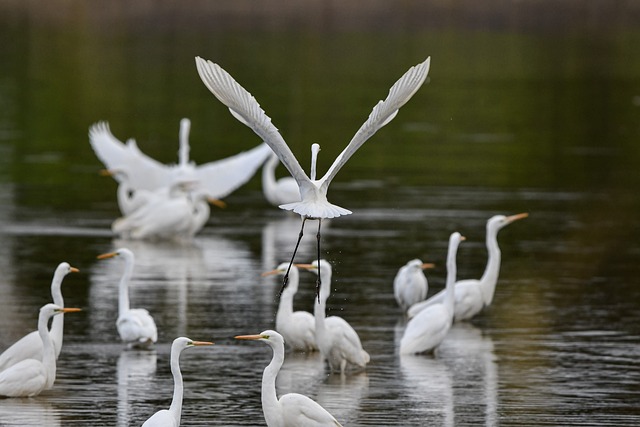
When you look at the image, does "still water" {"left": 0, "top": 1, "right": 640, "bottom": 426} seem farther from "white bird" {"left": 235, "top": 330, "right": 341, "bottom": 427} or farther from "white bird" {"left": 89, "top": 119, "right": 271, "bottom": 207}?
"white bird" {"left": 235, "top": 330, "right": 341, "bottom": 427}

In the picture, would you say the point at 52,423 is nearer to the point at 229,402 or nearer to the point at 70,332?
the point at 229,402

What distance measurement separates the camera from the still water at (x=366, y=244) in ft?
42.9

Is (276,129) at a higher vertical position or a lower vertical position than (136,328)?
higher

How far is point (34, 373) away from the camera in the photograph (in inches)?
498

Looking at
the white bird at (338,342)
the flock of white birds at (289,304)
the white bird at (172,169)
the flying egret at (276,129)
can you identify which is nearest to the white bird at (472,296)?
the flock of white birds at (289,304)

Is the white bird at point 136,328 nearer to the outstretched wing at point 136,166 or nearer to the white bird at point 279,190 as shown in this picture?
the outstretched wing at point 136,166

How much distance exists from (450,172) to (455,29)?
7013 centimetres

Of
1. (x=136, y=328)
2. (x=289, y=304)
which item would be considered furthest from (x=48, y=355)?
(x=289, y=304)

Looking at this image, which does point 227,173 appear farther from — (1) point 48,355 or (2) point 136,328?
(1) point 48,355

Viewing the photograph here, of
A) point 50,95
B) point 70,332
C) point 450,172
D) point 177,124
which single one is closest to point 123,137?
point 177,124

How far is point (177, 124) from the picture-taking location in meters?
40.5

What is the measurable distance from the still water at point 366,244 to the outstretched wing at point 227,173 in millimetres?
548

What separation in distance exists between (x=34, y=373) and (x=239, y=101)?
112 inches

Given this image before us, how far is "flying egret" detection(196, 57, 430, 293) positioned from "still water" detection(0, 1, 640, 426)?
163cm
